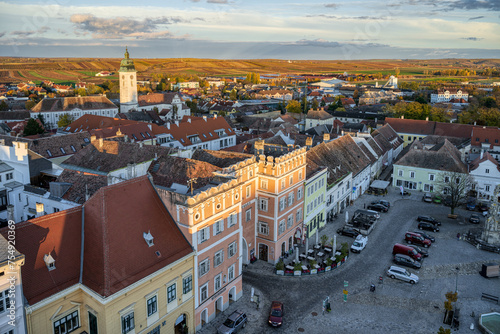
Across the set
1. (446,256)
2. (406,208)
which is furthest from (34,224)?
(406,208)

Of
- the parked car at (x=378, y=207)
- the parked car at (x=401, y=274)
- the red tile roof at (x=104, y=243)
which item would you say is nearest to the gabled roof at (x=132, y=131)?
the parked car at (x=378, y=207)

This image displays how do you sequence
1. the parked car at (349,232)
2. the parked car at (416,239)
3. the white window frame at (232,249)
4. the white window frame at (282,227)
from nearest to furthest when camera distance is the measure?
the white window frame at (232,249), the white window frame at (282,227), the parked car at (416,239), the parked car at (349,232)

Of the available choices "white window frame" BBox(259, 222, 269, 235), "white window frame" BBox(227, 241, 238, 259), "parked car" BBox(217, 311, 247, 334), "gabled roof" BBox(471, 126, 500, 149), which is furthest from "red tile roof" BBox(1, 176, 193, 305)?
"gabled roof" BBox(471, 126, 500, 149)

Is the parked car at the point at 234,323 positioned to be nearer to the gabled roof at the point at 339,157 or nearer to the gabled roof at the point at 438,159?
the gabled roof at the point at 339,157

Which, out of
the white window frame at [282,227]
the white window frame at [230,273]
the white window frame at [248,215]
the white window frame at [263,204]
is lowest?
the white window frame at [230,273]

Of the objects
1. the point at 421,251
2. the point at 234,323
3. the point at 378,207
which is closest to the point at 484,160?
the point at 378,207
